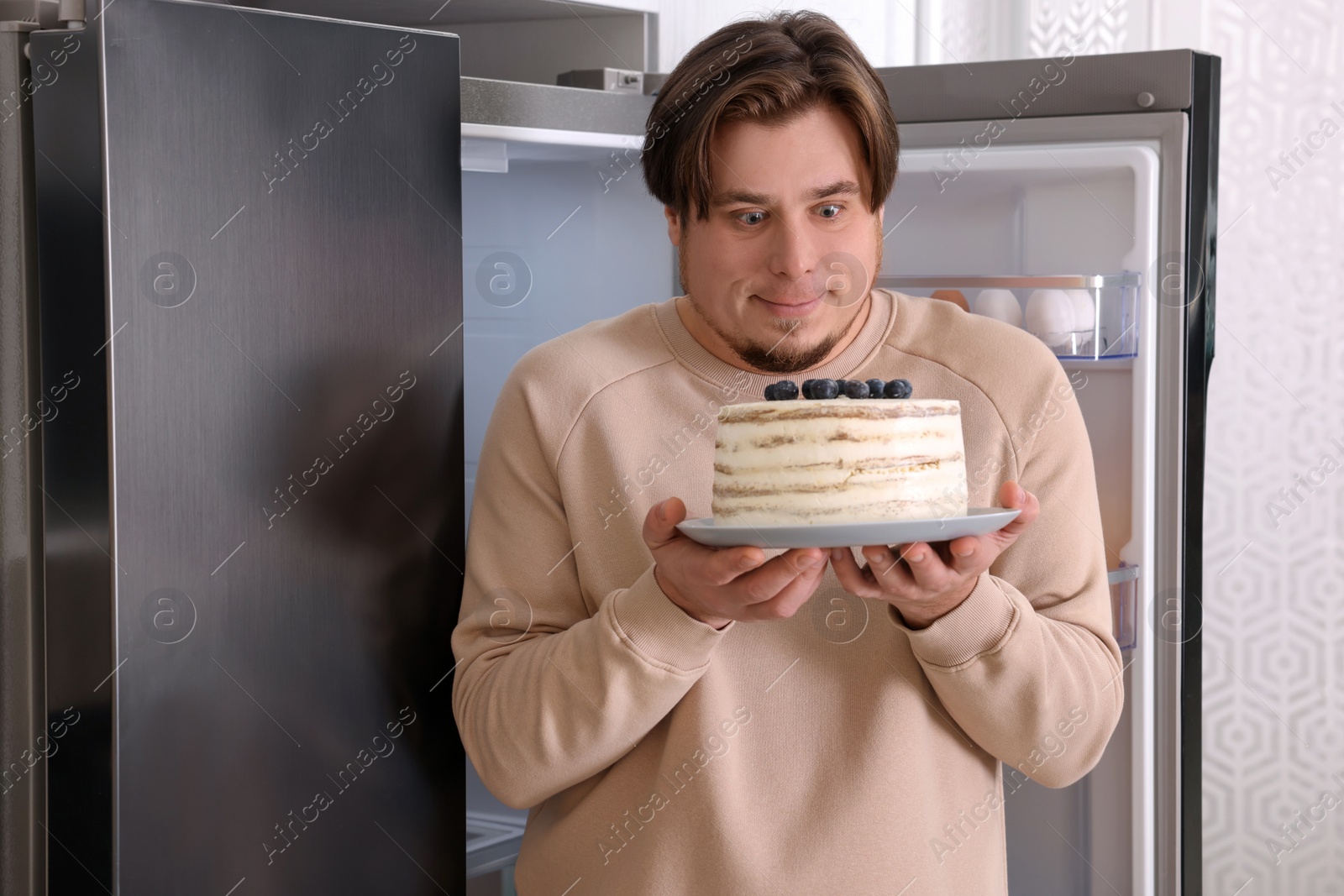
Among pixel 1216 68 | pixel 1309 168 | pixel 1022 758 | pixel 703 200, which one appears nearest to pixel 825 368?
pixel 703 200

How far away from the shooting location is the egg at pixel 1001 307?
60.6 inches

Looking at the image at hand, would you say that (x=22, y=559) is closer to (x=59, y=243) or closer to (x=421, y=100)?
(x=59, y=243)

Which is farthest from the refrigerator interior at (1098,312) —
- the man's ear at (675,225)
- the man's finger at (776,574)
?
the man's finger at (776,574)

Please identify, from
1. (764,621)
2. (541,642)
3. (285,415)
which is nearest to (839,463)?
(764,621)

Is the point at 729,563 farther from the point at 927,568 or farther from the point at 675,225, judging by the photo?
the point at 675,225

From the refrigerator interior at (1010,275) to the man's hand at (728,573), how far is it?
593 mm

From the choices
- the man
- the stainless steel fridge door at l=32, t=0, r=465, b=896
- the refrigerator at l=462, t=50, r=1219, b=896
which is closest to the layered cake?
the man

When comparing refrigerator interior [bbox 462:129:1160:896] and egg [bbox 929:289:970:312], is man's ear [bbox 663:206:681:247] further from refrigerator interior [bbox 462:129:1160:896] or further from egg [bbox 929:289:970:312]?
egg [bbox 929:289:970:312]

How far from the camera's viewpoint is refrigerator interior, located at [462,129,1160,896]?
1477mm

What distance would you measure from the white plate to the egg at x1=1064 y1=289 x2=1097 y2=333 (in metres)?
0.67

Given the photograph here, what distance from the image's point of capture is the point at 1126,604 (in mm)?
Answer: 1489

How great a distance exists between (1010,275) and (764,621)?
76 centimetres

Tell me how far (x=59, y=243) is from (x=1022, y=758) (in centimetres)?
97

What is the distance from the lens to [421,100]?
1.23 meters
